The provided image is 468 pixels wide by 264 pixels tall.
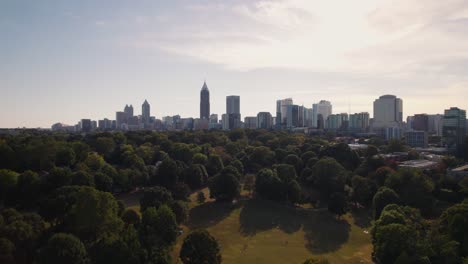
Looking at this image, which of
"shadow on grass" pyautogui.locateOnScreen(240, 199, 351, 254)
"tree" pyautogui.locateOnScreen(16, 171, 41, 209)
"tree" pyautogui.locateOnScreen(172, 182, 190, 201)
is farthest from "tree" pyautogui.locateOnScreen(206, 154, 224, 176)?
"tree" pyautogui.locateOnScreen(16, 171, 41, 209)

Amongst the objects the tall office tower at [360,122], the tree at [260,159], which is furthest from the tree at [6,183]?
the tall office tower at [360,122]

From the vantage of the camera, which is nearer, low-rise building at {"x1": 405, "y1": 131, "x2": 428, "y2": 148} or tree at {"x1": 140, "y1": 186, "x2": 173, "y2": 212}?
tree at {"x1": 140, "y1": 186, "x2": 173, "y2": 212}

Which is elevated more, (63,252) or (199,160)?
(199,160)

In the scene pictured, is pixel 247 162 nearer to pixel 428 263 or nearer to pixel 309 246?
pixel 309 246

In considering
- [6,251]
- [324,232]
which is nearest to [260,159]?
[324,232]

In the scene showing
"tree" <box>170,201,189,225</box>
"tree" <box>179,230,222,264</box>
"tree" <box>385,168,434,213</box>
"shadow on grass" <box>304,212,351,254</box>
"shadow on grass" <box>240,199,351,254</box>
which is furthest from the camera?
"tree" <box>385,168,434,213</box>

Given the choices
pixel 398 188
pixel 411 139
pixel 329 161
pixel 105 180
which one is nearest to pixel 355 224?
pixel 398 188

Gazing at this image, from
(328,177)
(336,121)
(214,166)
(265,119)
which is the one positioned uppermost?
(265,119)

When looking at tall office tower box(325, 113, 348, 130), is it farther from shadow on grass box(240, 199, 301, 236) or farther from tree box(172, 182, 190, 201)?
tree box(172, 182, 190, 201)

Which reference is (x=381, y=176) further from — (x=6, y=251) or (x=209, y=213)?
(x=6, y=251)
